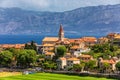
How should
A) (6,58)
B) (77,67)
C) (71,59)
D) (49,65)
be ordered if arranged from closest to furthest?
(77,67)
(49,65)
(71,59)
(6,58)

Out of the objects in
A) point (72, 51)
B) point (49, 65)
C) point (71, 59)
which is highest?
point (72, 51)

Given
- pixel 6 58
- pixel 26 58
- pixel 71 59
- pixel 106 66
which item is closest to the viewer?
pixel 106 66

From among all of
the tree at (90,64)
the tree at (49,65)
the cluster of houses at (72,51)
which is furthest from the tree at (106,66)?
the tree at (49,65)

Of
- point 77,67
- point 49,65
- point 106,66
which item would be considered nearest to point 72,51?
point 49,65

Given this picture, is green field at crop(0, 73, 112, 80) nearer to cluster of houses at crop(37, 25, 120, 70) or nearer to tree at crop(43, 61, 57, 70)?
tree at crop(43, 61, 57, 70)

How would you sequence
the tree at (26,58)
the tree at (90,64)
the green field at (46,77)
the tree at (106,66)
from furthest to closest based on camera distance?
the tree at (26,58)
the tree at (90,64)
the tree at (106,66)
the green field at (46,77)

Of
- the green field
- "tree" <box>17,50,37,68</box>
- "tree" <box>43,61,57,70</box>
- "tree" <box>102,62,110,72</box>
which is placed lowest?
the green field

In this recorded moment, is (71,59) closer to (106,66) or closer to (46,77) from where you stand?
(106,66)

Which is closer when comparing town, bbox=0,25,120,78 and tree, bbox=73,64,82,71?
town, bbox=0,25,120,78

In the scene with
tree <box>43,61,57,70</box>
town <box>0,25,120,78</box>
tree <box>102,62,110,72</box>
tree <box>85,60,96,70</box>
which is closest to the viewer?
tree <box>102,62,110,72</box>

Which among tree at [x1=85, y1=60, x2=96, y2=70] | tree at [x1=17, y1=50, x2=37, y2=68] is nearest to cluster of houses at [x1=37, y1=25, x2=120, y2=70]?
tree at [x1=85, y1=60, x2=96, y2=70]

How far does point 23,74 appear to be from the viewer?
110m

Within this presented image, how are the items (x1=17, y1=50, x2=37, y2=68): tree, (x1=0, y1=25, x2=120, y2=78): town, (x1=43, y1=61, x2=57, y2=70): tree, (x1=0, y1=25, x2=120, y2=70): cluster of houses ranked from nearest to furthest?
(x1=0, y1=25, x2=120, y2=78): town → (x1=43, y1=61, x2=57, y2=70): tree → (x1=0, y1=25, x2=120, y2=70): cluster of houses → (x1=17, y1=50, x2=37, y2=68): tree

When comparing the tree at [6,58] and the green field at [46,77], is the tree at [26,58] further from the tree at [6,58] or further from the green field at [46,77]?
the green field at [46,77]
